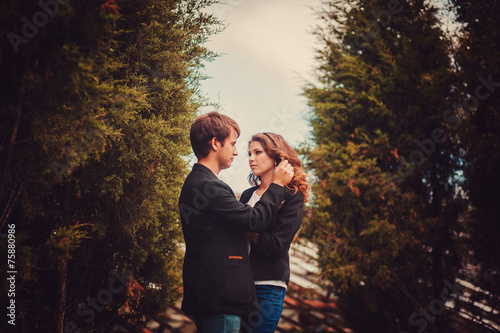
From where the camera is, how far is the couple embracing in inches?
86.7

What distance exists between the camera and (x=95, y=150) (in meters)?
2.58

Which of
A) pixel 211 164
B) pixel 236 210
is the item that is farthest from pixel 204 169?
pixel 236 210

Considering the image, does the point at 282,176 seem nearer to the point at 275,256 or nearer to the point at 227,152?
the point at 227,152

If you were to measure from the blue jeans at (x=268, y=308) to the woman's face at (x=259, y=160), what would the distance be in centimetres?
102

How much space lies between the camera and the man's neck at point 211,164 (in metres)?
2.60

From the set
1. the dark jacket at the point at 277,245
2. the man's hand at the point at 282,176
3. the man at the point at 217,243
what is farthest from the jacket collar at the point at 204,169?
the dark jacket at the point at 277,245

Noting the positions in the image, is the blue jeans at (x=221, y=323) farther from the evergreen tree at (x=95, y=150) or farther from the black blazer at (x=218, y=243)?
the evergreen tree at (x=95, y=150)

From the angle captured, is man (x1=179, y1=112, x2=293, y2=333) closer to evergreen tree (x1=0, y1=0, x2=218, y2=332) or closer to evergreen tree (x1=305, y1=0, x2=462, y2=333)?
evergreen tree (x1=0, y1=0, x2=218, y2=332)

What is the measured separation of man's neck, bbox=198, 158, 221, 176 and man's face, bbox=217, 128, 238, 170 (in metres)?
0.04

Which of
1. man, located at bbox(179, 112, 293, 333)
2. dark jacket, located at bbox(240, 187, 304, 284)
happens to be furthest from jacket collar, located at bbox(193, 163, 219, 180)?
dark jacket, located at bbox(240, 187, 304, 284)

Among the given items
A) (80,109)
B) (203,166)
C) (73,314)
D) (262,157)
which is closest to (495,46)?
(262,157)

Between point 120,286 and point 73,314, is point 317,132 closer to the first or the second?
point 120,286

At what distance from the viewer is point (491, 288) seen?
4.65 m

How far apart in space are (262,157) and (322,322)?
163 inches
